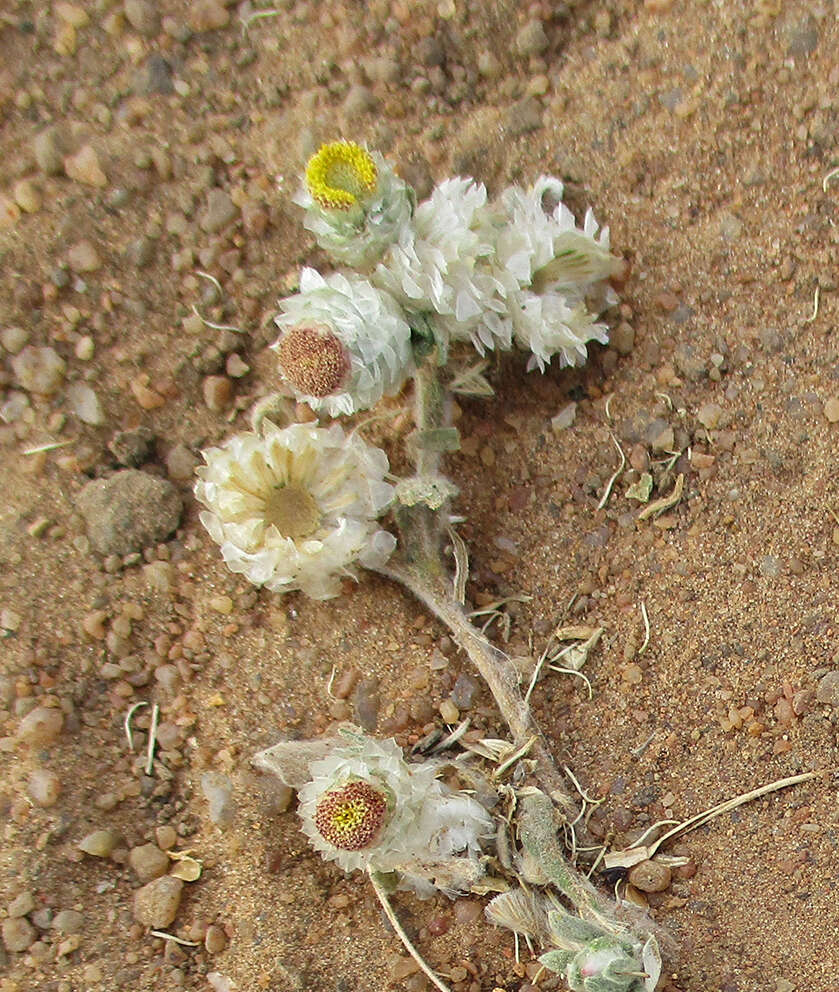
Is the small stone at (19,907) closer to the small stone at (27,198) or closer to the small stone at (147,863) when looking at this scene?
the small stone at (147,863)

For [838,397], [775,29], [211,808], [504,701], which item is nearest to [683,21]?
[775,29]

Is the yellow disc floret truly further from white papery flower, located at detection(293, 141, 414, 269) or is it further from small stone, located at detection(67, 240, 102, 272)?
small stone, located at detection(67, 240, 102, 272)

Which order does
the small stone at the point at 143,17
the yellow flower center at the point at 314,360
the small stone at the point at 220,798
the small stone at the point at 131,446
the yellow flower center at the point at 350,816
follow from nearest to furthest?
the yellow flower center at the point at 350,816, the yellow flower center at the point at 314,360, the small stone at the point at 220,798, the small stone at the point at 131,446, the small stone at the point at 143,17

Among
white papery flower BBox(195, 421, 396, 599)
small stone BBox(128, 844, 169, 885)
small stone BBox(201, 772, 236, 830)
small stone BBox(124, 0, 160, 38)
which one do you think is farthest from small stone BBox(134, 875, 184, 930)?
small stone BBox(124, 0, 160, 38)

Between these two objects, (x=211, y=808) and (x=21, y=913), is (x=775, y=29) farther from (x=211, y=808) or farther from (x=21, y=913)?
(x=21, y=913)

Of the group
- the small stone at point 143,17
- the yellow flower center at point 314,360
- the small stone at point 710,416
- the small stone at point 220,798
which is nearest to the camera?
the yellow flower center at point 314,360

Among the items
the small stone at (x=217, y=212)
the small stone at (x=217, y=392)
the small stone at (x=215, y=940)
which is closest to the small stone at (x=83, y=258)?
the small stone at (x=217, y=212)
